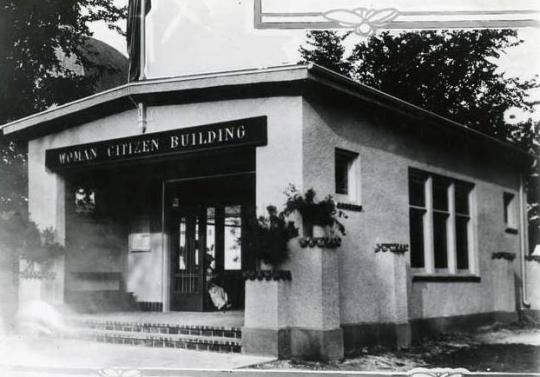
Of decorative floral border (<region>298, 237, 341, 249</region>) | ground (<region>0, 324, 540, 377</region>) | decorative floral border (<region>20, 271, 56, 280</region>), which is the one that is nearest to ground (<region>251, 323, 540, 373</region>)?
ground (<region>0, 324, 540, 377</region>)

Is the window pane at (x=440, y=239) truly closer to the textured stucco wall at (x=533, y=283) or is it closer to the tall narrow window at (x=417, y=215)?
the tall narrow window at (x=417, y=215)

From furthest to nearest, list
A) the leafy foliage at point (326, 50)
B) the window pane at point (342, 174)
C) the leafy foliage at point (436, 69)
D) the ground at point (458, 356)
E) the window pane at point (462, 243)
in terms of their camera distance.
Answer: the window pane at point (462, 243) → the leafy foliage at point (326, 50) → the leafy foliage at point (436, 69) → the window pane at point (342, 174) → the ground at point (458, 356)

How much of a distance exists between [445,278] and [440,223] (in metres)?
0.89

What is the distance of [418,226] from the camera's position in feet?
36.1

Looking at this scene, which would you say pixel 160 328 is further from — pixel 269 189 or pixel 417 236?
pixel 417 236

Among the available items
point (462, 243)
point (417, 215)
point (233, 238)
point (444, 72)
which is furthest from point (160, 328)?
point (444, 72)

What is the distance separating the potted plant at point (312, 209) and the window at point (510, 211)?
554 cm

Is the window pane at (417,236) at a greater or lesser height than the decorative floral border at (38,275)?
greater

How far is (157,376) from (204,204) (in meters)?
5.65

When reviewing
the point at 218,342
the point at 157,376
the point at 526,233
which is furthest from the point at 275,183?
the point at 526,233

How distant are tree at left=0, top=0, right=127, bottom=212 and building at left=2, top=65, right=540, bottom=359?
38 cm

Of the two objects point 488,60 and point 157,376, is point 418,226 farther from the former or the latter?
point 157,376

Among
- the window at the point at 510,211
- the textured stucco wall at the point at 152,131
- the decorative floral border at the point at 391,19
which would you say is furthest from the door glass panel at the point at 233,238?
the decorative floral border at the point at 391,19

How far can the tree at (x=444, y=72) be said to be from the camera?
9.77m
